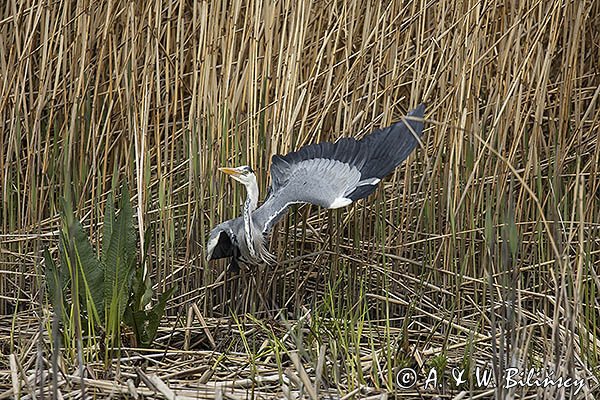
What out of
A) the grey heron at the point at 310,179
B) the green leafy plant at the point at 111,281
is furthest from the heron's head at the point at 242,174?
the green leafy plant at the point at 111,281

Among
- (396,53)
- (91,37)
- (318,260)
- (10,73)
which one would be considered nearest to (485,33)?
(396,53)

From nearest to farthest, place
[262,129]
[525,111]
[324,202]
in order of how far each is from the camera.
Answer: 1. [324,202]
2. [262,129]
3. [525,111]

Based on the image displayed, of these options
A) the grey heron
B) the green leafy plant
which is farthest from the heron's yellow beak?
the green leafy plant

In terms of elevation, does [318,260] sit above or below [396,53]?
below

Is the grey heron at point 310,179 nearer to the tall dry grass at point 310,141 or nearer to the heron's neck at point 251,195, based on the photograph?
the heron's neck at point 251,195

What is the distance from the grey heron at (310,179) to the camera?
2.42m

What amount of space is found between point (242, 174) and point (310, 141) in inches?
14.5

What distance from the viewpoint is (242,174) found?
2482mm

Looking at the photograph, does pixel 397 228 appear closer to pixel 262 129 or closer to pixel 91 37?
pixel 262 129

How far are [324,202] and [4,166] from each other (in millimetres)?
1004

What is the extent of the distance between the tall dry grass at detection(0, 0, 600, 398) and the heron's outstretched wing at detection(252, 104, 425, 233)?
0.48 feet

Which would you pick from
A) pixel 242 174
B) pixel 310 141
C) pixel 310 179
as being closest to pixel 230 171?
pixel 242 174

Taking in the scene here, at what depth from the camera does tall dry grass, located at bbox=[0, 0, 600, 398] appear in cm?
265

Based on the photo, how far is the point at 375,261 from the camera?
280cm
